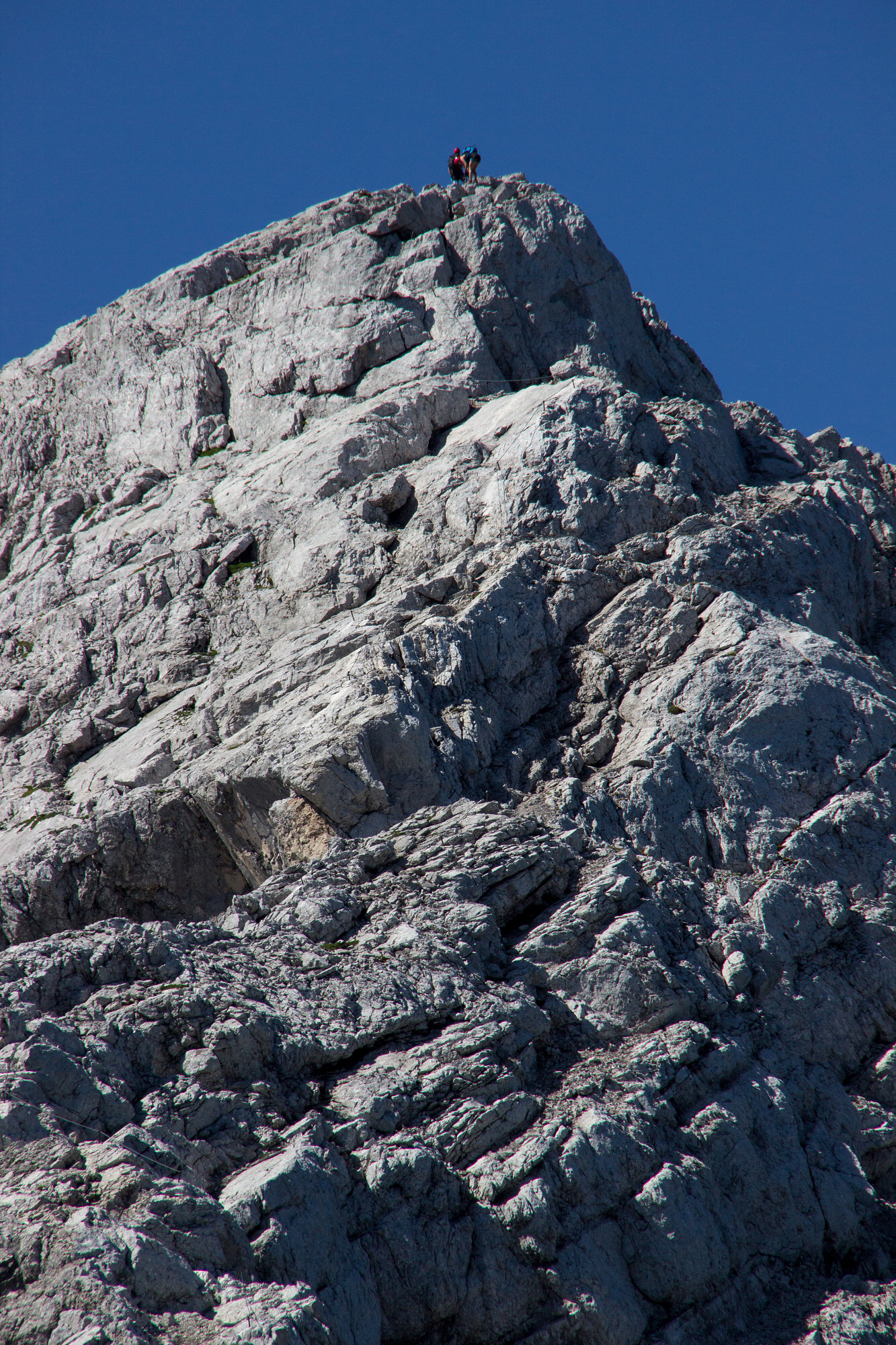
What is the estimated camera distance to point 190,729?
2966 centimetres

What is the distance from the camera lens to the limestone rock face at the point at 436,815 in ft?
51.4

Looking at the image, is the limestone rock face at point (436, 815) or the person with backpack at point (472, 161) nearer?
the limestone rock face at point (436, 815)

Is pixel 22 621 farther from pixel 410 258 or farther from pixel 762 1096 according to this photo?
pixel 762 1096

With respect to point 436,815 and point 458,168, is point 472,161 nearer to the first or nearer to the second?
point 458,168

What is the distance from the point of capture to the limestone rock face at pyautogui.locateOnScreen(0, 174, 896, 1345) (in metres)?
15.7

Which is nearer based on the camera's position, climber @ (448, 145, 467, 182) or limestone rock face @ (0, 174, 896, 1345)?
limestone rock face @ (0, 174, 896, 1345)

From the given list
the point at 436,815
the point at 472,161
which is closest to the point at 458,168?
the point at 472,161

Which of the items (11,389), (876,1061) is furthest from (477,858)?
(11,389)

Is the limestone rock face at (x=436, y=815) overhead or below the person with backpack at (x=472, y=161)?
below

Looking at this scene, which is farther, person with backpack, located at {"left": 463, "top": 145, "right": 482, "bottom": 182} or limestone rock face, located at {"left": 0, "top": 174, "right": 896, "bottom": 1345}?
person with backpack, located at {"left": 463, "top": 145, "right": 482, "bottom": 182}

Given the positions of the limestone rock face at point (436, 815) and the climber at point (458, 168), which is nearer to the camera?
the limestone rock face at point (436, 815)

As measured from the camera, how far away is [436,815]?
79.7 feet

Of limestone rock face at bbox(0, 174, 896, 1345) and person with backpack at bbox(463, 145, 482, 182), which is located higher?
person with backpack at bbox(463, 145, 482, 182)

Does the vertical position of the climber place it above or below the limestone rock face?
above
